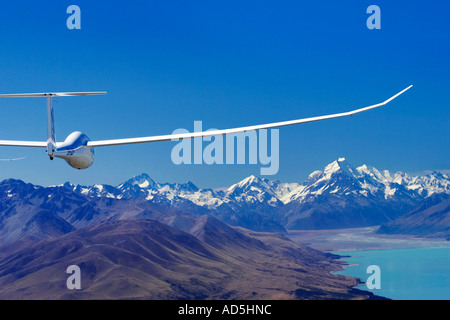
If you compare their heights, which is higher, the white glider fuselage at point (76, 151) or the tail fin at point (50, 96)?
the tail fin at point (50, 96)

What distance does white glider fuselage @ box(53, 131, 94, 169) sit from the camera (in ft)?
105

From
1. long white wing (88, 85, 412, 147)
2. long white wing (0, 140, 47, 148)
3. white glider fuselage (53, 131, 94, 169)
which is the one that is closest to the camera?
white glider fuselage (53, 131, 94, 169)

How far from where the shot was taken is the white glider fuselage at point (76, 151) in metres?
32.1

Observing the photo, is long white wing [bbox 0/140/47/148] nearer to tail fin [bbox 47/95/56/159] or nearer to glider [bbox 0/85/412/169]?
glider [bbox 0/85/412/169]

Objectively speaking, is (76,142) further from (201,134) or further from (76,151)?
(201,134)

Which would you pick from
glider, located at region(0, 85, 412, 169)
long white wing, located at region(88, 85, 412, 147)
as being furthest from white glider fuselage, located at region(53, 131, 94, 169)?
long white wing, located at region(88, 85, 412, 147)

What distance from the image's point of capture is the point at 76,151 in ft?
106

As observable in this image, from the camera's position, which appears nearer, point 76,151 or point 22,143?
point 76,151

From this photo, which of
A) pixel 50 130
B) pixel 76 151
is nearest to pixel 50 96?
pixel 50 130

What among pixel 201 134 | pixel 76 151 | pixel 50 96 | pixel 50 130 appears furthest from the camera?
pixel 201 134

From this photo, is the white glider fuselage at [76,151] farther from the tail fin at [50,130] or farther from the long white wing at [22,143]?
the long white wing at [22,143]

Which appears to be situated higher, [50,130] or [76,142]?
[50,130]

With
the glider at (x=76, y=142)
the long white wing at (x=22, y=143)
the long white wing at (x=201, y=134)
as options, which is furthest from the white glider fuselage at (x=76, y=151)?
the long white wing at (x=22, y=143)
